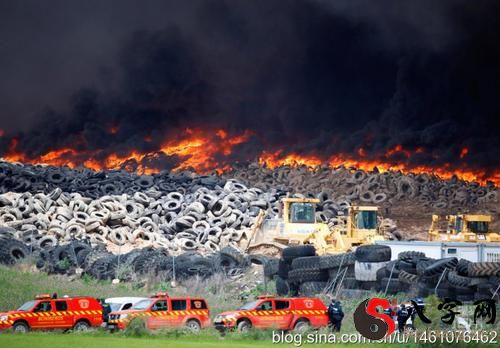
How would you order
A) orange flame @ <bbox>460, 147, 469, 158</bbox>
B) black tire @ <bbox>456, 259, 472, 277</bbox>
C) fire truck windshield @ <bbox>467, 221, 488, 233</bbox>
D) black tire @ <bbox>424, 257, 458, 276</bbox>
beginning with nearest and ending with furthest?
black tire @ <bbox>456, 259, 472, 277</bbox>, black tire @ <bbox>424, 257, 458, 276</bbox>, fire truck windshield @ <bbox>467, 221, 488, 233</bbox>, orange flame @ <bbox>460, 147, 469, 158</bbox>

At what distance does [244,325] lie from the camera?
1644 cm

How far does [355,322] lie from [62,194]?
26141 mm

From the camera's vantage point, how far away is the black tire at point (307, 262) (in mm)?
A: 23623

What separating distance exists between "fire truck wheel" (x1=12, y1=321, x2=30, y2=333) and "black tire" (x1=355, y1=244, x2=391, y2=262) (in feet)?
31.5

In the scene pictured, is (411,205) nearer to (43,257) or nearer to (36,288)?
(43,257)

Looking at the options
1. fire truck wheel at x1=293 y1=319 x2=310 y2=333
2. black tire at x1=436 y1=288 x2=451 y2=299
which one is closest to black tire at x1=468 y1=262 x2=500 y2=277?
black tire at x1=436 y1=288 x2=451 y2=299

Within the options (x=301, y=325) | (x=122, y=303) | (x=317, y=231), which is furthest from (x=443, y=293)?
(x=317, y=231)

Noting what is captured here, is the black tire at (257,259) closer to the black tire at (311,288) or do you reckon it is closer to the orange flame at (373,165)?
the black tire at (311,288)

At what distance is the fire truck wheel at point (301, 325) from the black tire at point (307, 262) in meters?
6.83

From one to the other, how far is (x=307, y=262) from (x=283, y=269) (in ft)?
3.92

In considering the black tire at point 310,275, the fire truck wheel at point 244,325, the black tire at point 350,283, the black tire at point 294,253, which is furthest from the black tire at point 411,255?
the fire truck wheel at point 244,325

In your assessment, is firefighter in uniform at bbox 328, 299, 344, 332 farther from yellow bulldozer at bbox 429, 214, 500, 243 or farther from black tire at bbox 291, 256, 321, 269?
yellow bulldozer at bbox 429, 214, 500, 243

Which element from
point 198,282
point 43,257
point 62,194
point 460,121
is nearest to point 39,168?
point 62,194

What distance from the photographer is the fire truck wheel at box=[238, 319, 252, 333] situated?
16.3m
